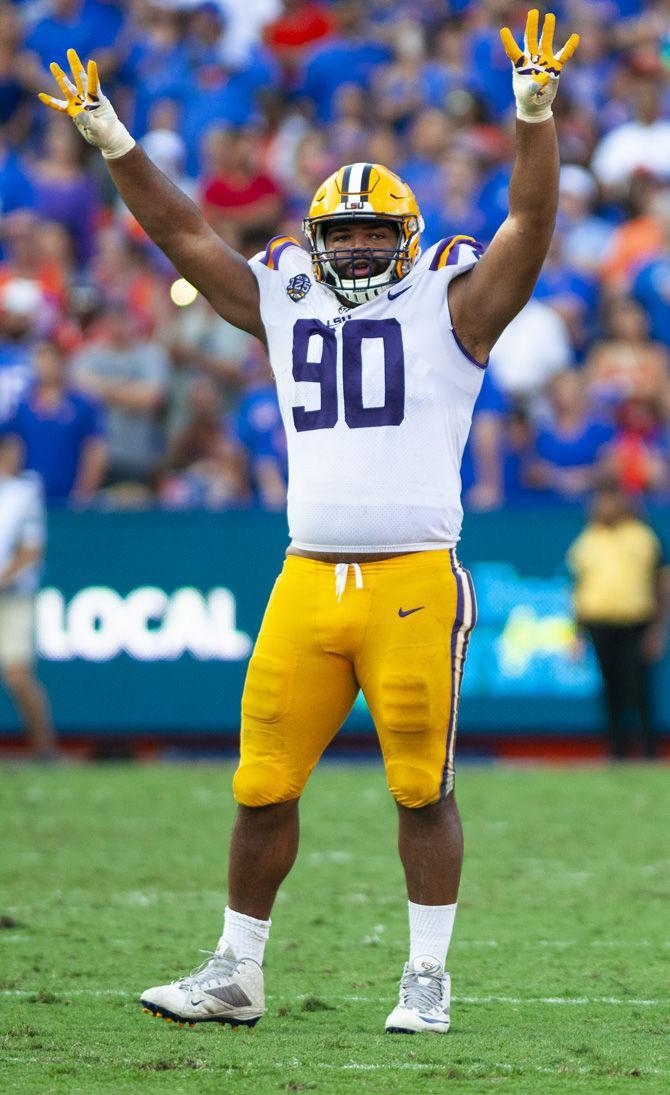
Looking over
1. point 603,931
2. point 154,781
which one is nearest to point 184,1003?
point 603,931

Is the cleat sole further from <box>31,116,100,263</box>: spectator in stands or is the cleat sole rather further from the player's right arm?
<box>31,116,100,263</box>: spectator in stands

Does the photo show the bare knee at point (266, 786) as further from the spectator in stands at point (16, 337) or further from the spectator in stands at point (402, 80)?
the spectator in stands at point (402, 80)

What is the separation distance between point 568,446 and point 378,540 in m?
7.33

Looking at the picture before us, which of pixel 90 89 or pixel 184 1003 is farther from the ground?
pixel 90 89

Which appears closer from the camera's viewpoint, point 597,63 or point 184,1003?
point 184,1003


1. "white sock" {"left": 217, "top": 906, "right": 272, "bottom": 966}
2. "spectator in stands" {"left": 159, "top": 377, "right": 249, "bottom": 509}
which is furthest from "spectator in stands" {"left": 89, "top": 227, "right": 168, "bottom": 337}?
"white sock" {"left": 217, "top": 906, "right": 272, "bottom": 966}

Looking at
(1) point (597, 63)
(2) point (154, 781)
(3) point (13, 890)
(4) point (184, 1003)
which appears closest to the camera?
(4) point (184, 1003)

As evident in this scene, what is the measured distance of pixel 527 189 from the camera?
4539 mm

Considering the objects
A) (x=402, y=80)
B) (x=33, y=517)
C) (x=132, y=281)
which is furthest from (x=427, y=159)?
(x=33, y=517)

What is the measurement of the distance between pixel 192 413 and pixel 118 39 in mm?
5102

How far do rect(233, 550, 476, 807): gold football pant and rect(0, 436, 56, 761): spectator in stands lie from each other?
6.47 meters

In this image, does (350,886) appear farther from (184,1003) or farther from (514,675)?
(514,675)

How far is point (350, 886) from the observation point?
6.93 m

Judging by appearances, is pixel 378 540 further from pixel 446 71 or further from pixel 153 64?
pixel 153 64
